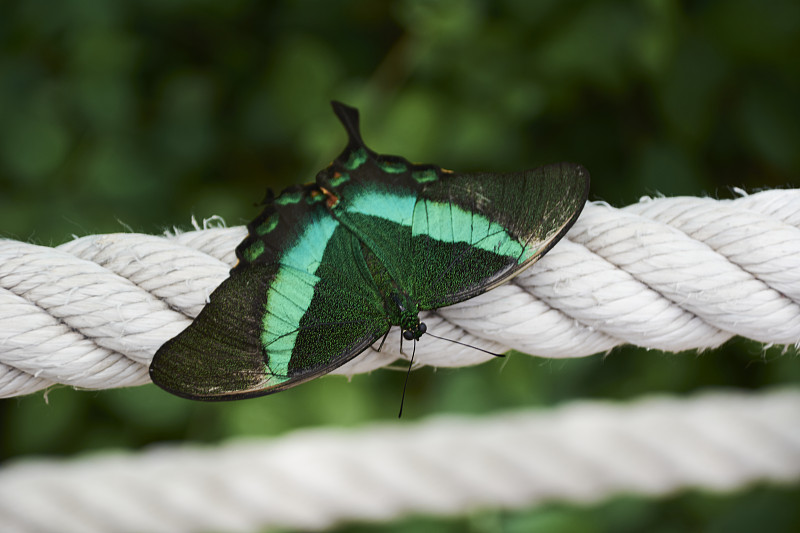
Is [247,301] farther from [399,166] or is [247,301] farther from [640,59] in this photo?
[640,59]

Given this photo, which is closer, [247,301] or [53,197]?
[247,301]

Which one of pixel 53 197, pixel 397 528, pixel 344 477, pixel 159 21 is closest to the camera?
pixel 344 477

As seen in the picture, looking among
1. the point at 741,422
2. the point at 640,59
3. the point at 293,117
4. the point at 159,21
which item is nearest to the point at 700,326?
the point at 741,422

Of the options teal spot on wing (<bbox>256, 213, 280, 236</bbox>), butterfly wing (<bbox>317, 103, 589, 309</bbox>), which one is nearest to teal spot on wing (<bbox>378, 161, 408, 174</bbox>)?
butterfly wing (<bbox>317, 103, 589, 309</bbox>)

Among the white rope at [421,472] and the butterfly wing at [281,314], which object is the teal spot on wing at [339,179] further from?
the white rope at [421,472]

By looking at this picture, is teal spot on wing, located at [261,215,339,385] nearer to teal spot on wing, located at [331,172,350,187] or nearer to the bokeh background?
teal spot on wing, located at [331,172,350,187]

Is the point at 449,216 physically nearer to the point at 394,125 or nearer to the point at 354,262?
the point at 354,262
